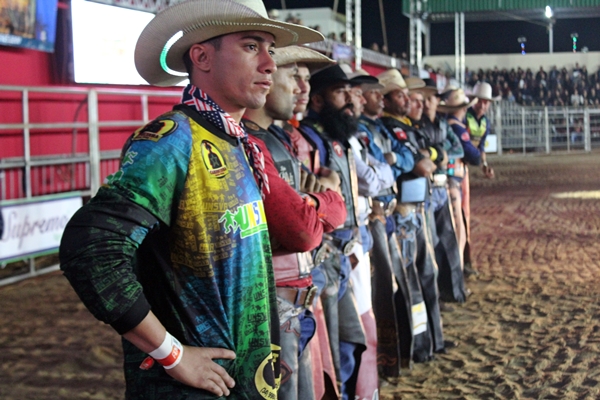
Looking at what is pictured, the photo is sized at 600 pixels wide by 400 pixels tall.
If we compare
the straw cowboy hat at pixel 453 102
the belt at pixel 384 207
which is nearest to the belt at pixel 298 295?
the belt at pixel 384 207

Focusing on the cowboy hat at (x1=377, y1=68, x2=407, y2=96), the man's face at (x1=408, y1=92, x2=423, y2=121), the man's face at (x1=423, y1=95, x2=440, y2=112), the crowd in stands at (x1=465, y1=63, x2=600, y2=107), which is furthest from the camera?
the crowd in stands at (x1=465, y1=63, x2=600, y2=107)

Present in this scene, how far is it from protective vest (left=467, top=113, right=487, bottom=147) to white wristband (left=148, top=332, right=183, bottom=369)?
8105 mm

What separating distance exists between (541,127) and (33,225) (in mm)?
24304

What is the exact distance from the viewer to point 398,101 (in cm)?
579

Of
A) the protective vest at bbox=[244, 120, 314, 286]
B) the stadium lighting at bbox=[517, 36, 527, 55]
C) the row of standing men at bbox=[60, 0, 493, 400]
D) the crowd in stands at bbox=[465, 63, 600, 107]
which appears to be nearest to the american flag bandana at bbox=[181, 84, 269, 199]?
the row of standing men at bbox=[60, 0, 493, 400]

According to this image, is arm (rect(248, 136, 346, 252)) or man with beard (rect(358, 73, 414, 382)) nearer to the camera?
arm (rect(248, 136, 346, 252))

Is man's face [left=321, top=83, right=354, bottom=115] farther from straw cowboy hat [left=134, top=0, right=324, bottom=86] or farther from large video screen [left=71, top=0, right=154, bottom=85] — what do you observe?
large video screen [left=71, top=0, right=154, bottom=85]

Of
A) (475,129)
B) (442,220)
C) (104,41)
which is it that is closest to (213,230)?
(442,220)

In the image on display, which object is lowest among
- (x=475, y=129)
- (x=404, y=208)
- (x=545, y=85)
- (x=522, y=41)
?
(x=404, y=208)

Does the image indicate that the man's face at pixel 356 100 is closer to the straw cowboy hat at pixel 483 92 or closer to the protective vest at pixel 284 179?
the protective vest at pixel 284 179

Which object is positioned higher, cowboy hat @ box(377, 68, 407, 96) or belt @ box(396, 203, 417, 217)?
cowboy hat @ box(377, 68, 407, 96)

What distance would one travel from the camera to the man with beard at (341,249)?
11.8 ft

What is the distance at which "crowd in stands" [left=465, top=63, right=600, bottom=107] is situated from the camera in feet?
105

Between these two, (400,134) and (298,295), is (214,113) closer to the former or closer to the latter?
(298,295)
